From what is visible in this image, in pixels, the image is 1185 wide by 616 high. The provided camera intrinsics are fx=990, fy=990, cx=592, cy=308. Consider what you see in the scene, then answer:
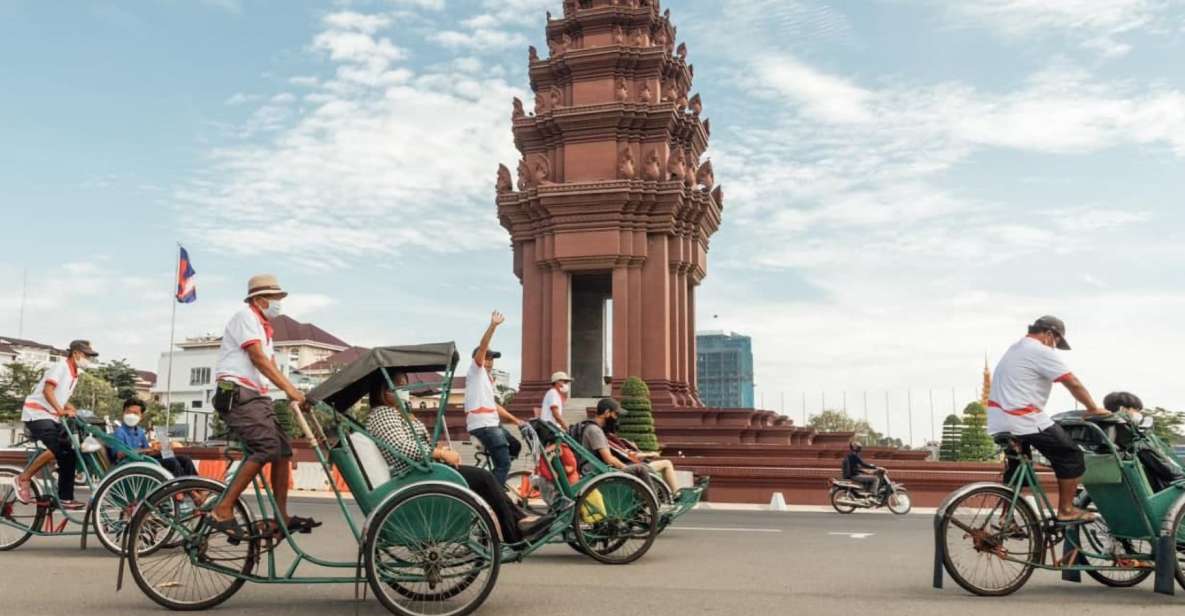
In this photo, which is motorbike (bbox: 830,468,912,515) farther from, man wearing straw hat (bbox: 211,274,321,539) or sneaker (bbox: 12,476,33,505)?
man wearing straw hat (bbox: 211,274,321,539)

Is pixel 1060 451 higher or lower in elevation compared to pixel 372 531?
higher

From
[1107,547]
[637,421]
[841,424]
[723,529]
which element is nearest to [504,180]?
[637,421]

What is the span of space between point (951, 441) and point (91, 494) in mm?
25826

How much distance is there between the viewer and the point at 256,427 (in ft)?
20.8

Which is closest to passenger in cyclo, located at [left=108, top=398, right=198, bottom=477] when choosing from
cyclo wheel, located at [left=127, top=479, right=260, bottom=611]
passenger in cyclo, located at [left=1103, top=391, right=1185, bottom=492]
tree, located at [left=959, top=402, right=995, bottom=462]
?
cyclo wheel, located at [left=127, top=479, right=260, bottom=611]

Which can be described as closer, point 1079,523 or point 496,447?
point 1079,523

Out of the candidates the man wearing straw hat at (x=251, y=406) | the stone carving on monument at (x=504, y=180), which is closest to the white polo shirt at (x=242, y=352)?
the man wearing straw hat at (x=251, y=406)

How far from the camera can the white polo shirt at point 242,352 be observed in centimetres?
651

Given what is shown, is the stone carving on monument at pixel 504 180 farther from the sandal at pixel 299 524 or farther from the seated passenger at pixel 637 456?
the sandal at pixel 299 524

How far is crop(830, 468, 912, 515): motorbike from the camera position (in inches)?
754

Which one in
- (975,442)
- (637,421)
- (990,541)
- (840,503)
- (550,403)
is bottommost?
(840,503)

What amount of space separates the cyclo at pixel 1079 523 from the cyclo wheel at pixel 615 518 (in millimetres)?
2585

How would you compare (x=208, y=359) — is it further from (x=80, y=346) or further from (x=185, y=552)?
(x=185, y=552)

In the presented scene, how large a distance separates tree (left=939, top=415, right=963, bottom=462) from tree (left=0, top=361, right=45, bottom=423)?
55.6 meters
